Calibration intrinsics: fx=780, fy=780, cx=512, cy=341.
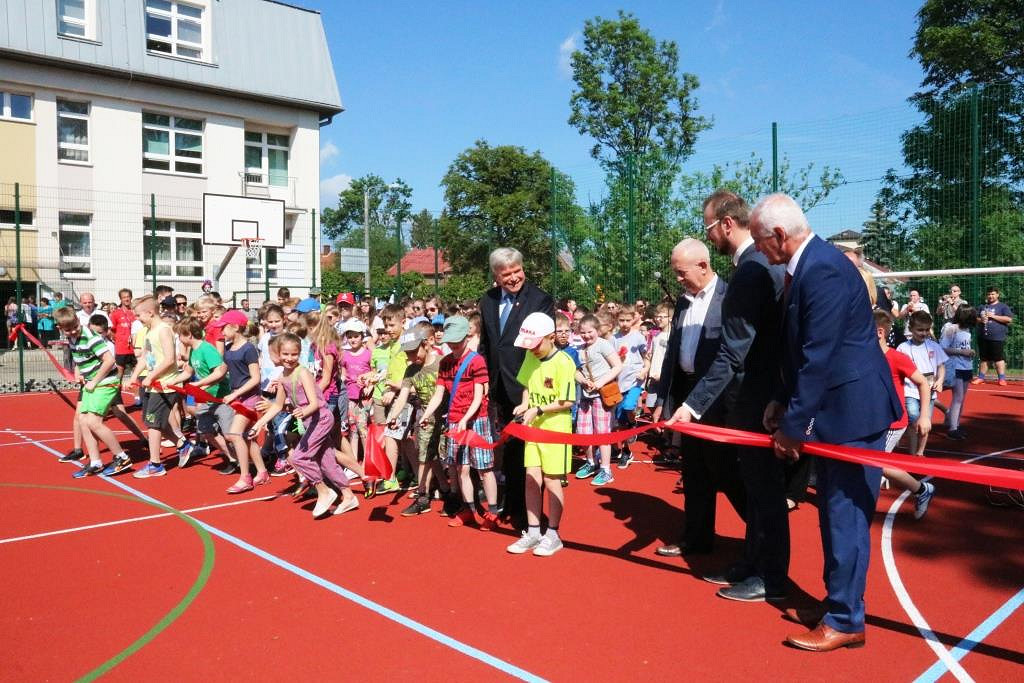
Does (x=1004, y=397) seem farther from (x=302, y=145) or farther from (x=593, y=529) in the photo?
(x=302, y=145)

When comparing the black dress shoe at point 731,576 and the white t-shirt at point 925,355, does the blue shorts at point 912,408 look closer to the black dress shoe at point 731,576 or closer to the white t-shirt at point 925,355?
the white t-shirt at point 925,355

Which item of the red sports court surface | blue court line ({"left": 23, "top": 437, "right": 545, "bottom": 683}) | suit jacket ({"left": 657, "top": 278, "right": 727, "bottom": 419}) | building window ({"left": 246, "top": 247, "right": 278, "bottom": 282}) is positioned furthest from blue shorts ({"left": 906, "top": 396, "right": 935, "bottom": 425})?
building window ({"left": 246, "top": 247, "right": 278, "bottom": 282})

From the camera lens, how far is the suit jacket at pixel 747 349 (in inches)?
178

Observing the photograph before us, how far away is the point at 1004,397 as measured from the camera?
47.8ft

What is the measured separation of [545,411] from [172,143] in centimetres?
2639

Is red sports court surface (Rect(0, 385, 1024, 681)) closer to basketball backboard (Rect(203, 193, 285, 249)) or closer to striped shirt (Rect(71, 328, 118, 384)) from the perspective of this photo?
striped shirt (Rect(71, 328, 118, 384))

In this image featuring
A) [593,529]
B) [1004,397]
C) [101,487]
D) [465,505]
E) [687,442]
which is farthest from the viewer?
[1004,397]

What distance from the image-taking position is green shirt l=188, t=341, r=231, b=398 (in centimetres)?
865

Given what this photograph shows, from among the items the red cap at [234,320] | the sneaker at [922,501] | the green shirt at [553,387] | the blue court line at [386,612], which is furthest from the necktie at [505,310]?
the red cap at [234,320]

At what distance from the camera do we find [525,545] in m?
5.79

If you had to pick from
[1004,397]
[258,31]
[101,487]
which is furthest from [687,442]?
[258,31]

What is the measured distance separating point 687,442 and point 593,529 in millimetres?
1402

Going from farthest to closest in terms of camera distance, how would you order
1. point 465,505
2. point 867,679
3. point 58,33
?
point 58,33, point 465,505, point 867,679

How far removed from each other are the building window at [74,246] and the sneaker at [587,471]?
20.7 m
